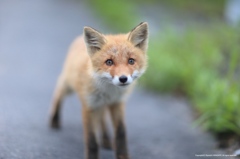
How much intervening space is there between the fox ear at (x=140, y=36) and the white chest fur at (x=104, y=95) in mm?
484

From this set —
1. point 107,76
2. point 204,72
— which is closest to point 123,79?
point 107,76

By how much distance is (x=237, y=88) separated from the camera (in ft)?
17.4

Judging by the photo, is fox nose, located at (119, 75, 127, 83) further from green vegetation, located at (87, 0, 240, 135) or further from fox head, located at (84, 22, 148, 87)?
green vegetation, located at (87, 0, 240, 135)

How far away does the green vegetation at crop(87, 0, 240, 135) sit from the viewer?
5086 mm

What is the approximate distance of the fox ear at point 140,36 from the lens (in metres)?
4.04

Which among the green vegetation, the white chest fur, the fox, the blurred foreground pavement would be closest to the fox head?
the fox

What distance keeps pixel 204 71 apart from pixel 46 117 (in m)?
→ 2.63

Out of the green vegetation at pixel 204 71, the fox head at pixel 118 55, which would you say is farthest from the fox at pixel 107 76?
the green vegetation at pixel 204 71

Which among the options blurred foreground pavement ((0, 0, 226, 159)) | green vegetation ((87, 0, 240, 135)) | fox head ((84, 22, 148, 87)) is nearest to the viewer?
fox head ((84, 22, 148, 87))

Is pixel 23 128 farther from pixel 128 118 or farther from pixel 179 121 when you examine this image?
pixel 179 121

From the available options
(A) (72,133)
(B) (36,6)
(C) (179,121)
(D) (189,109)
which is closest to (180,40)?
(D) (189,109)

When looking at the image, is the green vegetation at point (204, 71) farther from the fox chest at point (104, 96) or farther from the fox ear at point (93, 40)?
the fox ear at point (93, 40)

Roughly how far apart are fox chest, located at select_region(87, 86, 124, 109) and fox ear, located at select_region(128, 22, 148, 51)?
1.65 ft

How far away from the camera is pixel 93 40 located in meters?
4.07
